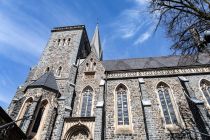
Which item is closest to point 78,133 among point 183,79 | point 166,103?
point 166,103

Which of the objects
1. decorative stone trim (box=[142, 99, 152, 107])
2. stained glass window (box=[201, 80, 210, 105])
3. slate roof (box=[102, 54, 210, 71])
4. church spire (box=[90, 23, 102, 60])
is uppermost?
church spire (box=[90, 23, 102, 60])

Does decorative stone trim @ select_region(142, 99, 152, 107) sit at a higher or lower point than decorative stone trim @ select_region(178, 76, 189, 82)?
lower

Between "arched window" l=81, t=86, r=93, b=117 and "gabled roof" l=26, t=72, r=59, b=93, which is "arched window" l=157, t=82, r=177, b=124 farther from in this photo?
"gabled roof" l=26, t=72, r=59, b=93

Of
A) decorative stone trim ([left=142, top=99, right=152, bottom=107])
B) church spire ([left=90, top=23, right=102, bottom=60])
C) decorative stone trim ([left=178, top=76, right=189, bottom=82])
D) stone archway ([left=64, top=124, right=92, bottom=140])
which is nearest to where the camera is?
stone archway ([left=64, top=124, right=92, bottom=140])

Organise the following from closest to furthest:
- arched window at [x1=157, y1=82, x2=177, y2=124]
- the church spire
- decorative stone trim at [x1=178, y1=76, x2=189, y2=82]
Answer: arched window at [x1=157, y1=82, x2=177, y2=124] → decorative stone trim at [x1=178, y1=76, x2=189, y2=82] → the church spire

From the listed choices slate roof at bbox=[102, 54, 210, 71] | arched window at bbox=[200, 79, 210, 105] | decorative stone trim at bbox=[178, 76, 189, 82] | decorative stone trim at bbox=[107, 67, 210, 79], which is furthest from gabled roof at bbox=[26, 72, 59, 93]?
arched window at bbox=[200, 79, 210, 105]

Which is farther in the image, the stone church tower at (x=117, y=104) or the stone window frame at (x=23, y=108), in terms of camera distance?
the stone window frame at (x=23, y=108)

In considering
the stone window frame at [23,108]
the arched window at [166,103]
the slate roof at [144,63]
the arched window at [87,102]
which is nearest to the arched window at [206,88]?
the arched window at [166,103]

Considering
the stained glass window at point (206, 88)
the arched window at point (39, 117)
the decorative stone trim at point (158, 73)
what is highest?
the decorative stone trim at point (158, 73)

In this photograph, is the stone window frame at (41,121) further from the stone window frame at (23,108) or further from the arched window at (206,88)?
the arched window at (206,88)

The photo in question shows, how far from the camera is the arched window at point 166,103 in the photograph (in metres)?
12.9

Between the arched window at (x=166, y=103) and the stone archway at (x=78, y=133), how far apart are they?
5.91 meters

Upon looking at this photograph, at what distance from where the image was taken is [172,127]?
12289mm

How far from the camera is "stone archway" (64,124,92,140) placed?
40.1ft
